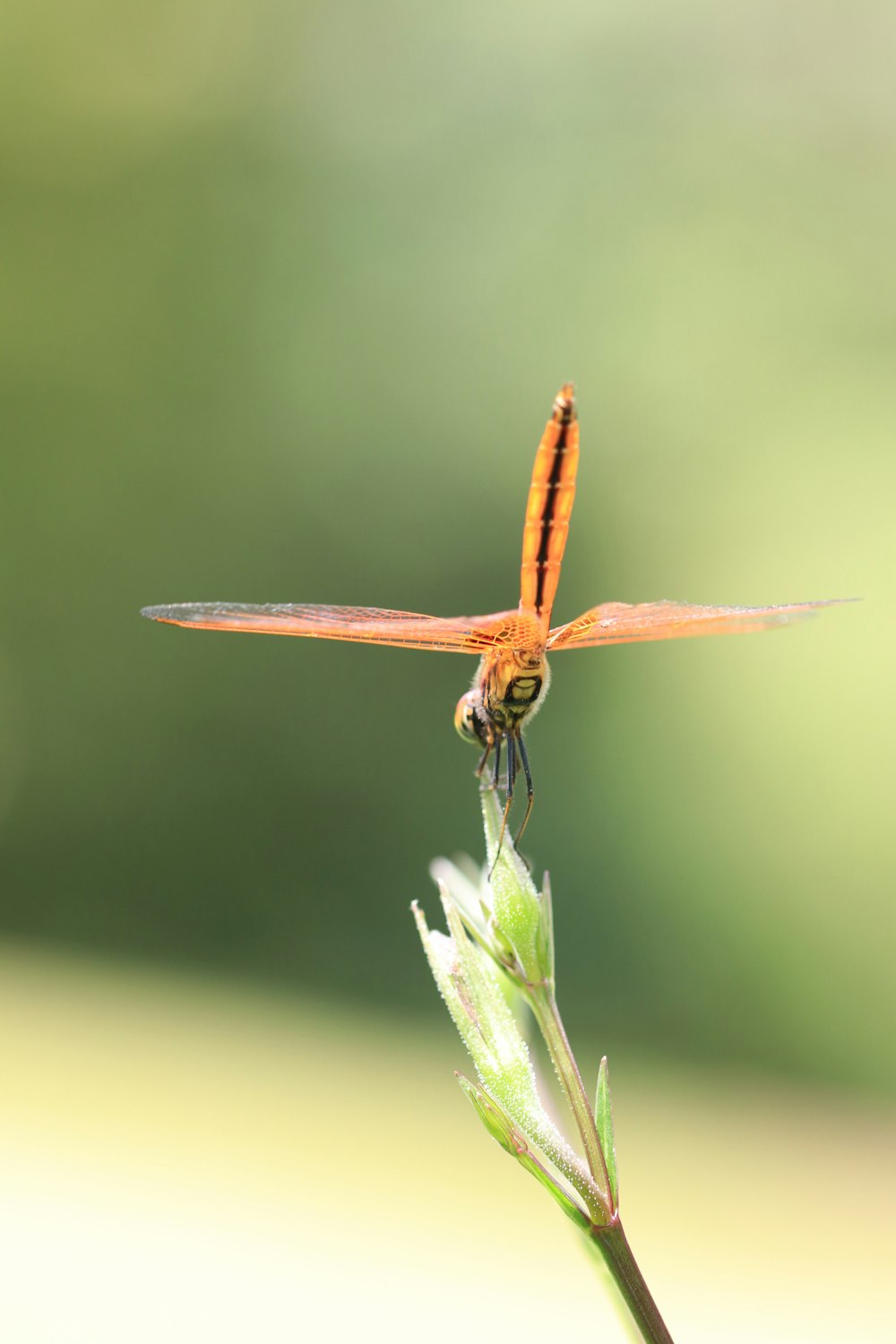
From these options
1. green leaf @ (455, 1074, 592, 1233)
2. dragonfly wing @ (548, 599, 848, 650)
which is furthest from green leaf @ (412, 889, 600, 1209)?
dragonfly wing @ (548, 599, 848, 650)

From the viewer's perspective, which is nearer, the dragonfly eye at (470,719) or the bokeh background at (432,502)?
the dragonfly eye at (470,719)

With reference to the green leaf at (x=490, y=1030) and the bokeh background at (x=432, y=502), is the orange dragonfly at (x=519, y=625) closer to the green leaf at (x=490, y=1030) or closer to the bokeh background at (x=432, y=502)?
the green leaf at (x=490, y=1030)

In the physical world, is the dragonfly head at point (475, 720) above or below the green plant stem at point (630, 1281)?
above

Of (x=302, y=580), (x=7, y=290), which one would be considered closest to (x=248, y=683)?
(x=302, y=580)

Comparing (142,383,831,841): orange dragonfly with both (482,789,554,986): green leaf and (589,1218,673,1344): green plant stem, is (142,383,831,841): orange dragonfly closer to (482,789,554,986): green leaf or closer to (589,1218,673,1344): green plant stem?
(482,789,554,986): green leaf

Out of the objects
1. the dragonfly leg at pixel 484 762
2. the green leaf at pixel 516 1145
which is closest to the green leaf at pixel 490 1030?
the green leaf at pixel 516 1145

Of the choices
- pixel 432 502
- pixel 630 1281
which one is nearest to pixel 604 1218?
pixel 630 1281

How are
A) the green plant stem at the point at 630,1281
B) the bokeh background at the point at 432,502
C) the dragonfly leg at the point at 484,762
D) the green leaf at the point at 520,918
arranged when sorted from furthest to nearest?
the bokeh background at the point at 432,502, the dragonfly leg at the point at 484,762, the green leaf at the point at 520,918, the green plant stem at the point at 630,1281

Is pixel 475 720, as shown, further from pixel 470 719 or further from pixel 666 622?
pixel 666 622
